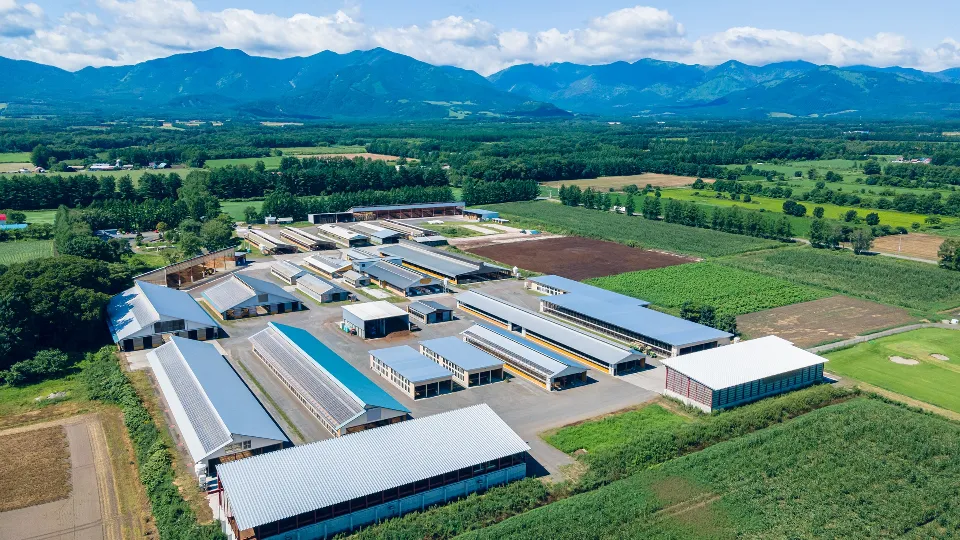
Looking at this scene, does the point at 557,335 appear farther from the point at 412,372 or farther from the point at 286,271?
the point at 286,271

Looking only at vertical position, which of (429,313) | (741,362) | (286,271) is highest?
(286,271)

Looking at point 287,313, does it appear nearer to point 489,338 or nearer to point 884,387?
point 489,338

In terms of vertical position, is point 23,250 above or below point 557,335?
above

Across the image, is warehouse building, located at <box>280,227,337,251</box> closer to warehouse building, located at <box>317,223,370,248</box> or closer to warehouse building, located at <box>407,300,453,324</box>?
warehouse building, located at <box>317,223,370,248</box>

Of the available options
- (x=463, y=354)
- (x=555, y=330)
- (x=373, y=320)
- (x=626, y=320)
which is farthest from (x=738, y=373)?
(x=373, y=320)

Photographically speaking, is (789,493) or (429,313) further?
(429,313)

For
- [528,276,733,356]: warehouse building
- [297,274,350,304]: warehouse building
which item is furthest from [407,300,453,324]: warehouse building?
[528,276,733,356]: warehouse building

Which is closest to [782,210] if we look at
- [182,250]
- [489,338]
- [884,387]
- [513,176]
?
[513,176]
